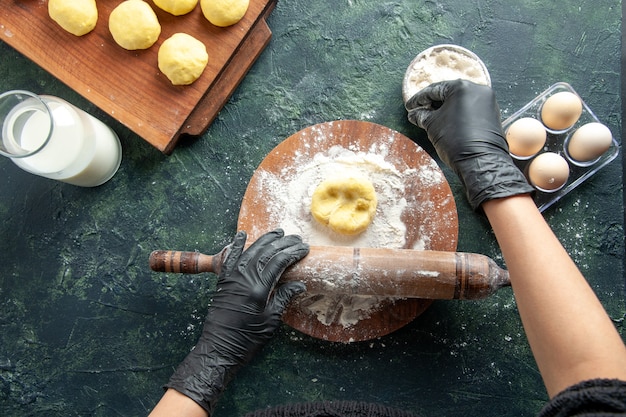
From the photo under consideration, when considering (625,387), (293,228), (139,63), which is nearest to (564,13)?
(293,228)

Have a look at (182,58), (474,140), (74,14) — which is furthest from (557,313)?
(74,14)

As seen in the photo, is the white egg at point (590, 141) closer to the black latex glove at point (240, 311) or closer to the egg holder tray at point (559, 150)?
the egg holder tray at point (559, 150)

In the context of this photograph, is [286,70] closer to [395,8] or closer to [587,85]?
[395,8]

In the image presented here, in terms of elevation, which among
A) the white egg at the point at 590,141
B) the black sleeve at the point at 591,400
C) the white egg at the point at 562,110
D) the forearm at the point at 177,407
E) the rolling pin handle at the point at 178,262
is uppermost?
the white egg at the point at 562,110

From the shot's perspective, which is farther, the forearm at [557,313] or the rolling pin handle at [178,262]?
the rolling pin handle at [178,262]

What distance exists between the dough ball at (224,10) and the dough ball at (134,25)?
0.70ft

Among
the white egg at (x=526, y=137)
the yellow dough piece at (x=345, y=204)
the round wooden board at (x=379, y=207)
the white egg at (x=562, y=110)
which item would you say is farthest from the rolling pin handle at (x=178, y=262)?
the white egg at (x=562, y=110)

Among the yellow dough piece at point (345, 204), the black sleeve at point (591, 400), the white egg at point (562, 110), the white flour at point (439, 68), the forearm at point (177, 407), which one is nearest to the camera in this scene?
the black sleeve at point (591, 400)

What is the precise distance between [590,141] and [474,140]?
53 centimetres

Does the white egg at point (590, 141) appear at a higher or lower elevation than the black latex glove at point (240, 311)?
higher

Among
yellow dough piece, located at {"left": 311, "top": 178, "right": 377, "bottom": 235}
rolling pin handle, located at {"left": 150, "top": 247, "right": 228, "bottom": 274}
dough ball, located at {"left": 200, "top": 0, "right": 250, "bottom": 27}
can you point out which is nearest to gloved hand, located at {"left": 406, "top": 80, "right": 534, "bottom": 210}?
yellow dough piece, located at {"left": 311, "top": 178, "right": 377, "bottom": 235}

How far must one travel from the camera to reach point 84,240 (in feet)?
6.93

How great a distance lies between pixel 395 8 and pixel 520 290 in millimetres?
1359

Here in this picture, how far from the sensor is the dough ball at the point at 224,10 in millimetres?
1940
